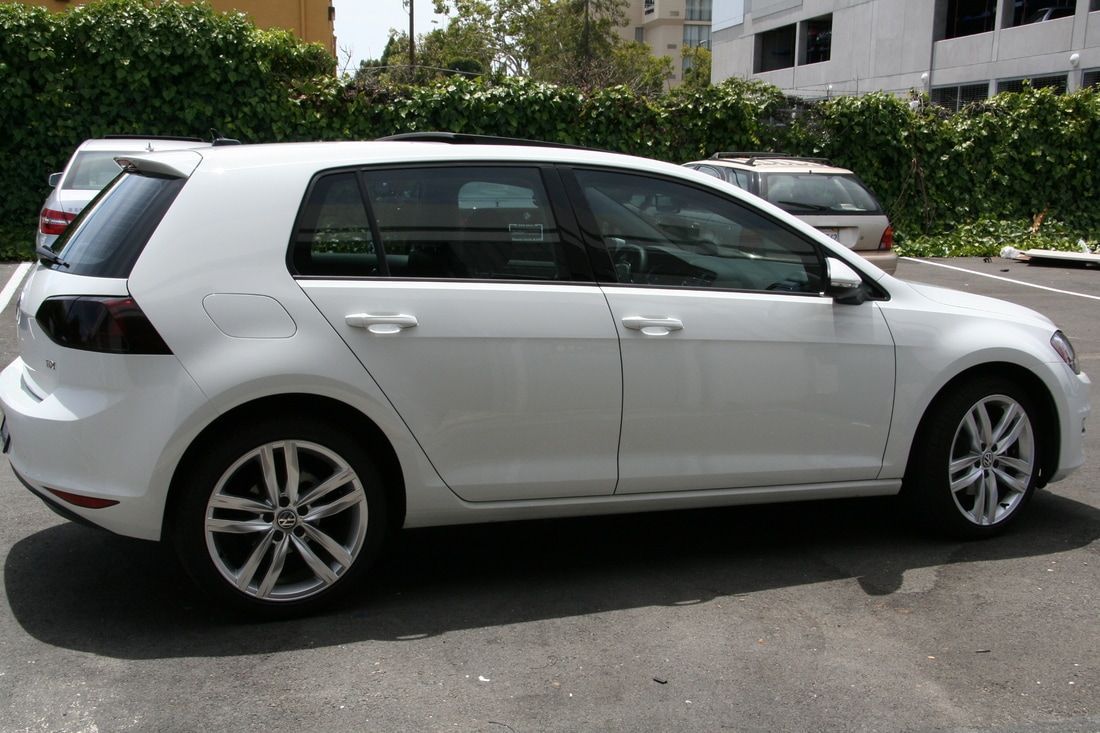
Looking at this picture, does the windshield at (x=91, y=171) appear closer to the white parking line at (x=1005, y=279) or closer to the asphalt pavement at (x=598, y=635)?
the asphalt pavement at (x=598, y=635)

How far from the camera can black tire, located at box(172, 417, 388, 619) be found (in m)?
3.87

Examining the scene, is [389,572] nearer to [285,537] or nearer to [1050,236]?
[285,537]

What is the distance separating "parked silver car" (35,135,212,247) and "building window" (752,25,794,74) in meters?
41.3

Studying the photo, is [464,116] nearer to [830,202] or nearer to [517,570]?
[830,202]

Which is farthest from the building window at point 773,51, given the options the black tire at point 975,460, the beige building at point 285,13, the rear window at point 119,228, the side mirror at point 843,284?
the rear window at point 119,228

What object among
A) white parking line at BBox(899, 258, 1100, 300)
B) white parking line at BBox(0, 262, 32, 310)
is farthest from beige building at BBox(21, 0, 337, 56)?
white parking line at BBox(899, 258, 1100, 300)

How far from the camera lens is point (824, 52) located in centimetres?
4503

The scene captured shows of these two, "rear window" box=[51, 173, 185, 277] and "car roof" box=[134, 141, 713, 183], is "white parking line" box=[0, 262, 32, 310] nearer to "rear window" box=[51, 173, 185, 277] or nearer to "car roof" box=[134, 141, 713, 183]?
"rear window" box=[51, 173, 185, 277]

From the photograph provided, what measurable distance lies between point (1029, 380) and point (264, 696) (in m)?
3.51

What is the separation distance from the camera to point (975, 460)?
4.91 m

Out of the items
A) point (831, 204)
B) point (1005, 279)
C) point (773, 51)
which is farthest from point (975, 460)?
point (773, 51)

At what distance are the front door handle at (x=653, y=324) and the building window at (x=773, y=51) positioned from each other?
47.2m

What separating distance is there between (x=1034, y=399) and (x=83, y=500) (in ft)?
13.0

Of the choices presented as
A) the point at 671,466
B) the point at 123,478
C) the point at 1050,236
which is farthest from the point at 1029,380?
the point at 1050,236
